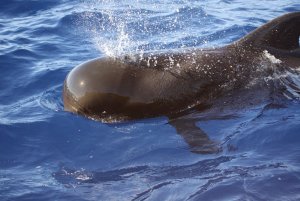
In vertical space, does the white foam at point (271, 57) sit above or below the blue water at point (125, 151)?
above

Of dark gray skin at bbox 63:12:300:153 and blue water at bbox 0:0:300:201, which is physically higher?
dark gray skin at bbox 63:12:300:153

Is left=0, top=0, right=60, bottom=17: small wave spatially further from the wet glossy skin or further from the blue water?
the wet glossy skin

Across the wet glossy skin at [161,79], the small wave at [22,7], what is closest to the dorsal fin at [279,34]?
the wet glossy skin at [161,79]

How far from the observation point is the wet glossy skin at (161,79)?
6.81m

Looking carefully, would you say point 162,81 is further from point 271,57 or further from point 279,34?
point 279,34

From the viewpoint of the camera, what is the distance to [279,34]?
7574 millimetres

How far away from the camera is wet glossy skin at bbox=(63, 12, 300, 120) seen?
681 centimetres

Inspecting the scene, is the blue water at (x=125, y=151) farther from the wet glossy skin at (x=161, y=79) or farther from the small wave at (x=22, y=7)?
the small wave at (x=22, y=7)

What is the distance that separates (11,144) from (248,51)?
3955 mm

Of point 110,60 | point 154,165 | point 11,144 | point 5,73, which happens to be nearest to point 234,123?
point 154,165

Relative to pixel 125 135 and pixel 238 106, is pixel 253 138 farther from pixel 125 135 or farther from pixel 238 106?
pixel 125 135

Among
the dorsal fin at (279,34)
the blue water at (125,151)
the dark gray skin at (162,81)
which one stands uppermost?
the dorsal fin at (279,34)

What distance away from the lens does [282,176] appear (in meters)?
5.01

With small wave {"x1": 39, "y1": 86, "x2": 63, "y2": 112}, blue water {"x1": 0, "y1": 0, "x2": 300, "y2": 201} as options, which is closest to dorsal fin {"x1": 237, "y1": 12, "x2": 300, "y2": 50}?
blue water {"x1": 0, "y1": 0, "x2": 300, "y2": 201}
